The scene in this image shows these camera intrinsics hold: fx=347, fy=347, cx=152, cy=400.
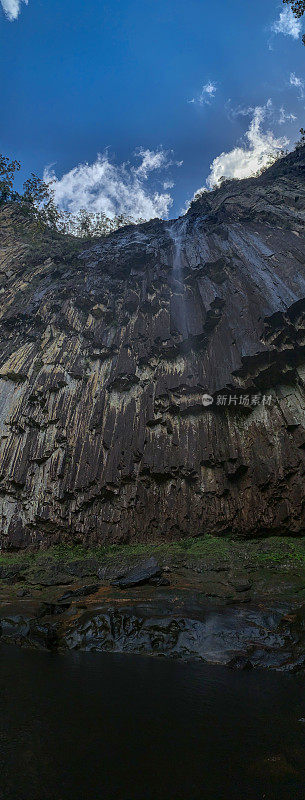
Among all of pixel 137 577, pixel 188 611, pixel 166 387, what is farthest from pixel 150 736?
pixel 166 387

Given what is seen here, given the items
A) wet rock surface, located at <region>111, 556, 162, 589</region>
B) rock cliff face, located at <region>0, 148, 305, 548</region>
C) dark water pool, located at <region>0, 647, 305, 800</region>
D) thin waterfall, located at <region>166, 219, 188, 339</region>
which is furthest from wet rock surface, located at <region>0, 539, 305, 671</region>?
thin waterfall, located at <region>166, 219, 188, 339</region>

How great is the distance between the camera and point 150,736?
11.8 ft

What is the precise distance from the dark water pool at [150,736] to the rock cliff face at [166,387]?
10.3 meters

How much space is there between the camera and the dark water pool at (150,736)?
2.71m

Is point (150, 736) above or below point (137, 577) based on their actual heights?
below

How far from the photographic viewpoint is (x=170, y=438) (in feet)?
58.5

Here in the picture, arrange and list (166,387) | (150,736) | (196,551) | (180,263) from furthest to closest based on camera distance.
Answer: (180,263), (166,387), (196,551), (150,736)

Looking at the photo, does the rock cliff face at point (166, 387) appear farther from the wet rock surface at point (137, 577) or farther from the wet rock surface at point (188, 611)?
the wet rock surface at point (137, 577)

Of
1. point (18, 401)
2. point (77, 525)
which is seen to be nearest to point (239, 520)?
point (77, 525)

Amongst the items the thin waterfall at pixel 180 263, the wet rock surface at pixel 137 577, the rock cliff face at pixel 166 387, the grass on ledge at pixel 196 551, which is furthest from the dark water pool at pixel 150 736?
the thin waterfall at pixel 180 263

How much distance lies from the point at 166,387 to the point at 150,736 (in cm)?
1584

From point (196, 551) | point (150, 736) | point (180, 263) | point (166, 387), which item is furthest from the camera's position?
point (180, 263)

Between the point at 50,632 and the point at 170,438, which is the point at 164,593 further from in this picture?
the point at 170,438

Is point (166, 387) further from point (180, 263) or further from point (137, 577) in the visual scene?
point (137, 577)
